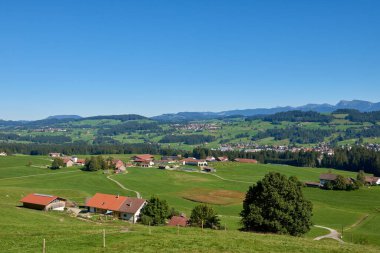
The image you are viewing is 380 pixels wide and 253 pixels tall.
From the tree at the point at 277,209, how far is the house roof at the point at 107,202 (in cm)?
3358

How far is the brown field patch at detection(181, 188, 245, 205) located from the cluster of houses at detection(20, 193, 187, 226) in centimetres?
3066

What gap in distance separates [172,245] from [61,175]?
131894 millimetres

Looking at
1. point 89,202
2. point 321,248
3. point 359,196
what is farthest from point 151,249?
point 359,196

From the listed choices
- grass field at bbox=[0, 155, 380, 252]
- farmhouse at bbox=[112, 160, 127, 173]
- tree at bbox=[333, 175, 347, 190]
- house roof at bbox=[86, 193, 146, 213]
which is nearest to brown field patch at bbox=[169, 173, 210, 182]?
grass field at bbox=[0, 155, 380, 252]

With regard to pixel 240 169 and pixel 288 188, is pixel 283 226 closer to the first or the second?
pixel 288 188

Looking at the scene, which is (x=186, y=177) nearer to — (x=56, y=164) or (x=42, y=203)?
(x=56, y=164)

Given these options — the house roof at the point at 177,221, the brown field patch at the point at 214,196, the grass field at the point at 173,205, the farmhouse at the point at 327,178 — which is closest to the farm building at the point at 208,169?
the grass field at the point at 173,205

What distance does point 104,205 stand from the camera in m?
83.2

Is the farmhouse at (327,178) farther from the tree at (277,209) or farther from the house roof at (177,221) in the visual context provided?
the tree at (277,209)

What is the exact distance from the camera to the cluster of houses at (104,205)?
261 feet

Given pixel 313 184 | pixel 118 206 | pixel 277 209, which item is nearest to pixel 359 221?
pixel 277 209

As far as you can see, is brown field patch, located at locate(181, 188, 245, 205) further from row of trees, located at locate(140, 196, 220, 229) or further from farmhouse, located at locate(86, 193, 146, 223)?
row of trees, located at locate(140, 196, 220, 229)

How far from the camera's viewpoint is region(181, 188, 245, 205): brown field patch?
109 m

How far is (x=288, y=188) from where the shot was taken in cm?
5691
